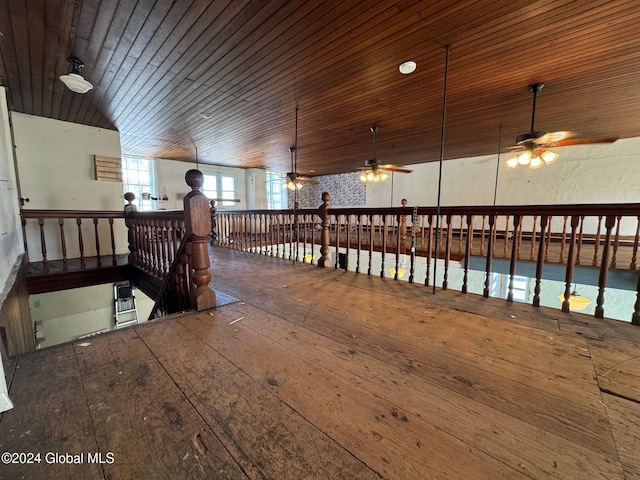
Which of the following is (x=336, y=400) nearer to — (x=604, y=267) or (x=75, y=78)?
(x=604, y=267)

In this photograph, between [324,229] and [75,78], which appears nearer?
[75,78]

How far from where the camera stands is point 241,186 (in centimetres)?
893

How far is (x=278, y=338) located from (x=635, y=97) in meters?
5.32

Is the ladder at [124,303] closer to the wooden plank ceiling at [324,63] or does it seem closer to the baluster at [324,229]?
the wooden plank ceiling at [324,63]

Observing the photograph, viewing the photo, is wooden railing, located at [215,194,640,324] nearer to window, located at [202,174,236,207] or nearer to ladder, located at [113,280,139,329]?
ladder, located at [113,280,139,329]

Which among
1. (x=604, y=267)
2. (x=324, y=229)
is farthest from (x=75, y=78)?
(x=604, y=267)

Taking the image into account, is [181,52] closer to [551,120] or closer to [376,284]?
[376,284]

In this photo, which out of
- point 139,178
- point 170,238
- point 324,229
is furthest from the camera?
point 139,178

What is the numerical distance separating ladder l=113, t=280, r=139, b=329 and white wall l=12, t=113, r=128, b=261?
33.5 inches

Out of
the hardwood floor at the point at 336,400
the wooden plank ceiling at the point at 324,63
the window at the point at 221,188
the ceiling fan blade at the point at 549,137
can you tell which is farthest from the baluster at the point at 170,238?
the window at the point at 221,188

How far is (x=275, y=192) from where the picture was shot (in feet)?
33.9

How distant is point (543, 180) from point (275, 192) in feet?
26.9

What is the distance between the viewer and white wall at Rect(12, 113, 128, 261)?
4.11 meters

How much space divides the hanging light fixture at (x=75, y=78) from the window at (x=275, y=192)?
23.4 ft
